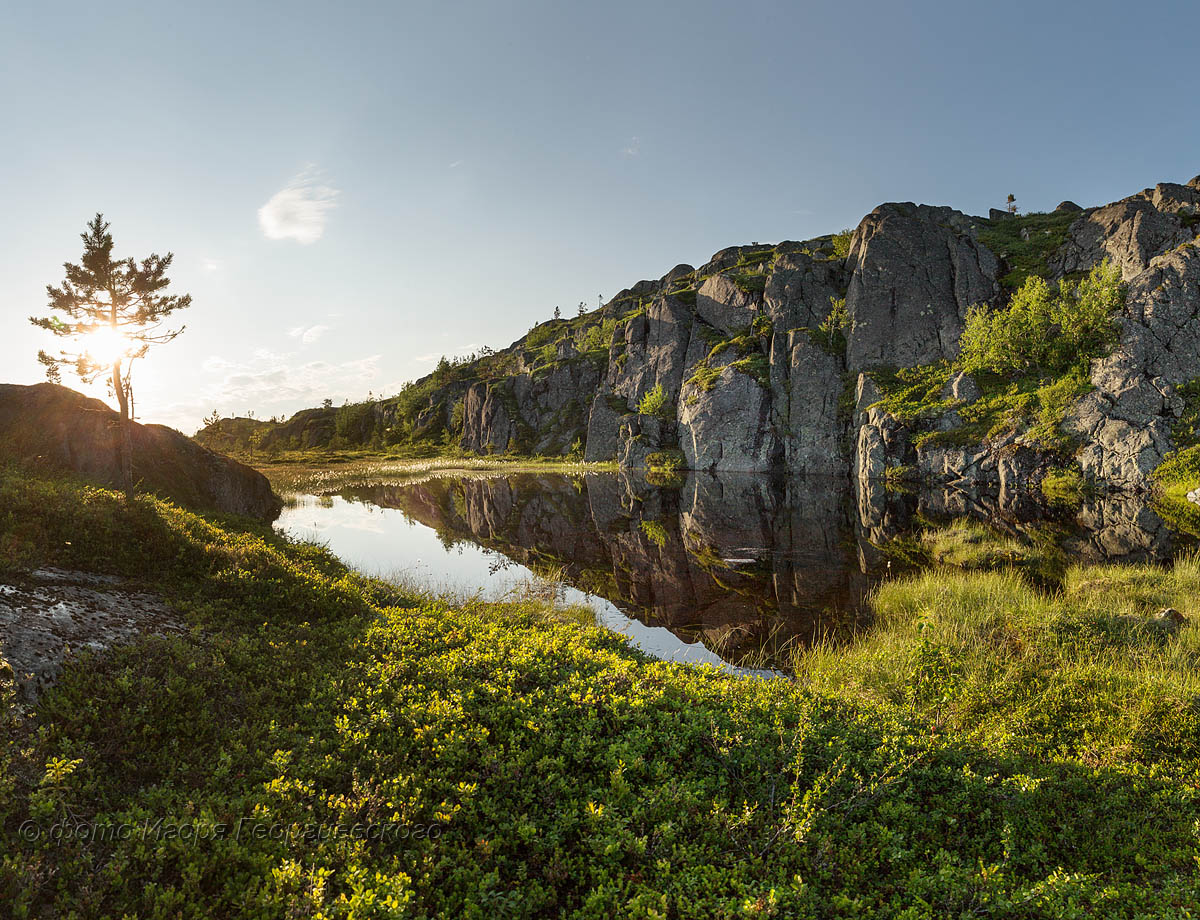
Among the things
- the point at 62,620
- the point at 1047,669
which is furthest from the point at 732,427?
the point at 62,620

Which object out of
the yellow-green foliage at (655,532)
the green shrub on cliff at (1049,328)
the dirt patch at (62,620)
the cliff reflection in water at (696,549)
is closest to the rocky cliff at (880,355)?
the green shrub on cliff at (1049,328)

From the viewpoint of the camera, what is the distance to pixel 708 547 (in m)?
30.1

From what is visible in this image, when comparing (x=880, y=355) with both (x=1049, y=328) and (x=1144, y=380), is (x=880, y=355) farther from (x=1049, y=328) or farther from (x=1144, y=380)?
(x=1144, y=380)

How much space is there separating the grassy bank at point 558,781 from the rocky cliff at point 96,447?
14.6 m

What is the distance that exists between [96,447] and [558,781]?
Answer: 28615 millimetres

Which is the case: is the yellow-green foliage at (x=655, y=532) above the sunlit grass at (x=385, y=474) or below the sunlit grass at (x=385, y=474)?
below

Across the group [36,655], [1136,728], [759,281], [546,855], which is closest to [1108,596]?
[1136,728]

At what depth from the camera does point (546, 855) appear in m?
5.56

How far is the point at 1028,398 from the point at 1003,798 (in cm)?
7233

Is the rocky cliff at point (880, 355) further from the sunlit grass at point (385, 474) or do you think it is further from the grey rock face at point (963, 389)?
the sunlit grass at point (385, 474)

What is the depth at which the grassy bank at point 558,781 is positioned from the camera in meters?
4.88

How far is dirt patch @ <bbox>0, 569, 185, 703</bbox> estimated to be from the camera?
23.2ft

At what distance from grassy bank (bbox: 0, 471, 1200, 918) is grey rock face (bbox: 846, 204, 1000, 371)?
8916 centimetres

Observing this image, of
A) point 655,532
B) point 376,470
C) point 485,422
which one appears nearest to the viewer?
point 655,532
